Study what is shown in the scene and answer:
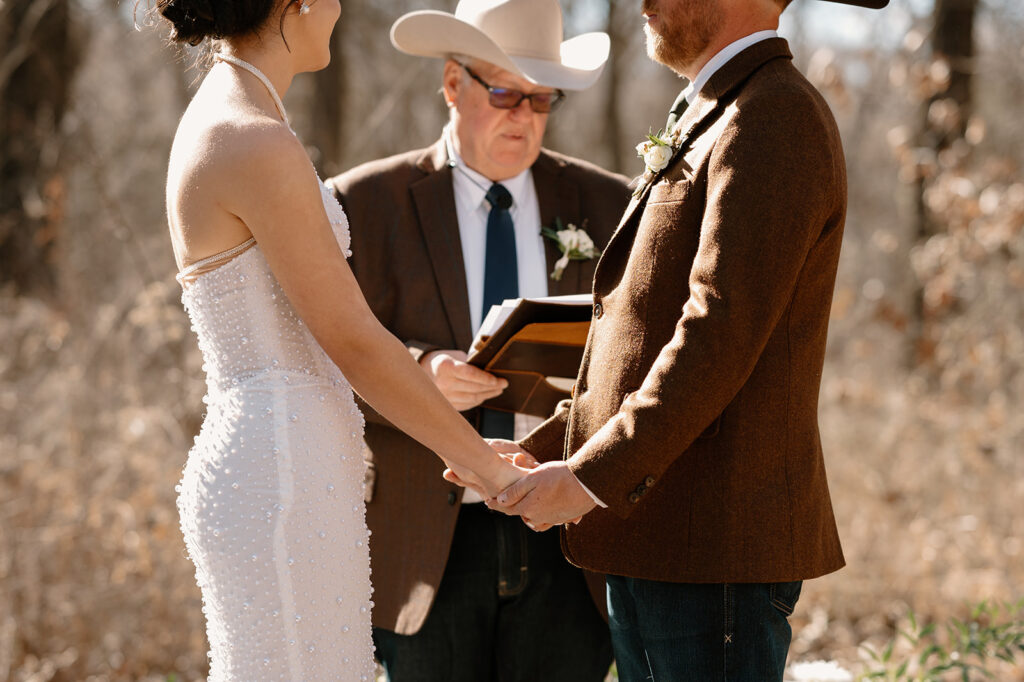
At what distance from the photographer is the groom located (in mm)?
2066

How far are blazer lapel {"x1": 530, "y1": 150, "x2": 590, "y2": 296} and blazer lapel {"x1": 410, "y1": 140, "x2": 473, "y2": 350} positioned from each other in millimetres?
274

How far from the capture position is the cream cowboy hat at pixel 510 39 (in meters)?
3.19

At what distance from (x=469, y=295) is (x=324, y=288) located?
106cm

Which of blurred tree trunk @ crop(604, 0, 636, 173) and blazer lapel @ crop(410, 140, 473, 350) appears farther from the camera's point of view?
blurred tree trunk @ crop(604, 0, 636, 173)

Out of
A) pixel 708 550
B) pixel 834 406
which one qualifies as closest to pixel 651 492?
pixel 708 550

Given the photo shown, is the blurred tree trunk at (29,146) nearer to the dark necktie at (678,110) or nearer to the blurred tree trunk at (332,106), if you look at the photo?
the blurred tree trunk at (332,106)

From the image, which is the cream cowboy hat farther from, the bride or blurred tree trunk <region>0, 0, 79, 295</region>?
blurred tree trunk <region>0, 0, 79, 295</region>

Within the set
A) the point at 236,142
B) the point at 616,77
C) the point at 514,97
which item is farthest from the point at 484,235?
the point at 616,77

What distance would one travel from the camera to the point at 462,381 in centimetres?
283

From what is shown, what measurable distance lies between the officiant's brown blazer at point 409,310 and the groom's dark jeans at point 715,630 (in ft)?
2.85

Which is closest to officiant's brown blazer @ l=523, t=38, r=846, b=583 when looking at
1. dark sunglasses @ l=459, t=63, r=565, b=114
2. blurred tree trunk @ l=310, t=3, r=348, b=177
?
dark sunglasses @ l=459, t=63, r=565, b=114

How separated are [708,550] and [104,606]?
12.2 ft

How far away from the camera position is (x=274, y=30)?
7.38 feet

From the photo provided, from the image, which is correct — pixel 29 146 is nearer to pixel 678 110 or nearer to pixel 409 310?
pixel 409 310
